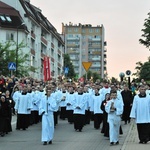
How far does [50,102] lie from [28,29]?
58.1m

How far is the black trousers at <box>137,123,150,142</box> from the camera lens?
15.6 meters

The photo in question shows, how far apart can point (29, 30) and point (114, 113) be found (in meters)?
59.9

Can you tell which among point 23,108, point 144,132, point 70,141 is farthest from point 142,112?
point 23,108

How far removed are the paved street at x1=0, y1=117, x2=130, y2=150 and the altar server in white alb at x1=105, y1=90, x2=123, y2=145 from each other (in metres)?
0.32

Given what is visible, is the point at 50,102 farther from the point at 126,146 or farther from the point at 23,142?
the point at 126,146

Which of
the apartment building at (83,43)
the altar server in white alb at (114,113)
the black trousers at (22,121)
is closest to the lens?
the altar server in white alb at (114,113)

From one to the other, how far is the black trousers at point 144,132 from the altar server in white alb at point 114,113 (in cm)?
80

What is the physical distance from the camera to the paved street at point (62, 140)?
1521cm

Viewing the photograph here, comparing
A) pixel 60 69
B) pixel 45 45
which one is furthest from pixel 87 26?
pixel 45 45

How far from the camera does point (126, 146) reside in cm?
1480

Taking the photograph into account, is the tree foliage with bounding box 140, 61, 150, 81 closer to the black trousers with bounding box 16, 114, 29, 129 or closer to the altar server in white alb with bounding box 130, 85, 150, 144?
the black trousers with bounding box 16, 114, 29, 129

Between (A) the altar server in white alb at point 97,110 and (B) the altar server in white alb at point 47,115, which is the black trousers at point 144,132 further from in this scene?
(A) the altar server in white alb at point 97,110

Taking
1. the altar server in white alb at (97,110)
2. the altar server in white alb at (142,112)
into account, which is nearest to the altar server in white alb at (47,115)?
the altar server in white alb at (142,112)

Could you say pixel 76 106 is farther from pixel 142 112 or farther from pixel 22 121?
pixel 142 112
